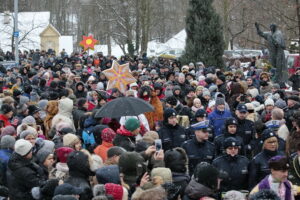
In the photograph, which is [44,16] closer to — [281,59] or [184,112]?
[281,59]

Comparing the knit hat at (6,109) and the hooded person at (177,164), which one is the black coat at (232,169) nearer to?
the hooded person at (177,164)

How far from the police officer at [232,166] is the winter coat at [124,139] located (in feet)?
4.43

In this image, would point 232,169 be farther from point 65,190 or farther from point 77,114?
point 77,114

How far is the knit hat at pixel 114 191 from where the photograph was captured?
19.4ft

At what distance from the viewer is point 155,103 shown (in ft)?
39.0

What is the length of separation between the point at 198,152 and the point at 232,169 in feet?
3.10

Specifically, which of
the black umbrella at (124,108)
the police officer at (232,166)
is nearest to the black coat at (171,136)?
the black umbrella at (124,108)

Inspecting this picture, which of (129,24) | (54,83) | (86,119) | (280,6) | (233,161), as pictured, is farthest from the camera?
(129,24)

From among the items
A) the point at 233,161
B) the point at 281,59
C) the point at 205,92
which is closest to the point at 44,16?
the point at 281,59

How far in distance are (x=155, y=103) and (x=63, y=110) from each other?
1896 mm

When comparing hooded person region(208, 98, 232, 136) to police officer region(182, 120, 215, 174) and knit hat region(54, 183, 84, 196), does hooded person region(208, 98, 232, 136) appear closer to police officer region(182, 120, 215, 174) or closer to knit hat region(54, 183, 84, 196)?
police officer region(182, 120, 215, 174)

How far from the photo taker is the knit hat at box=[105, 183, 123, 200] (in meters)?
5.91

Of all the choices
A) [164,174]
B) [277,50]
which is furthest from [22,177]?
[277,50]

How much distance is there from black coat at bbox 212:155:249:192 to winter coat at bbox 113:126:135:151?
135cm
